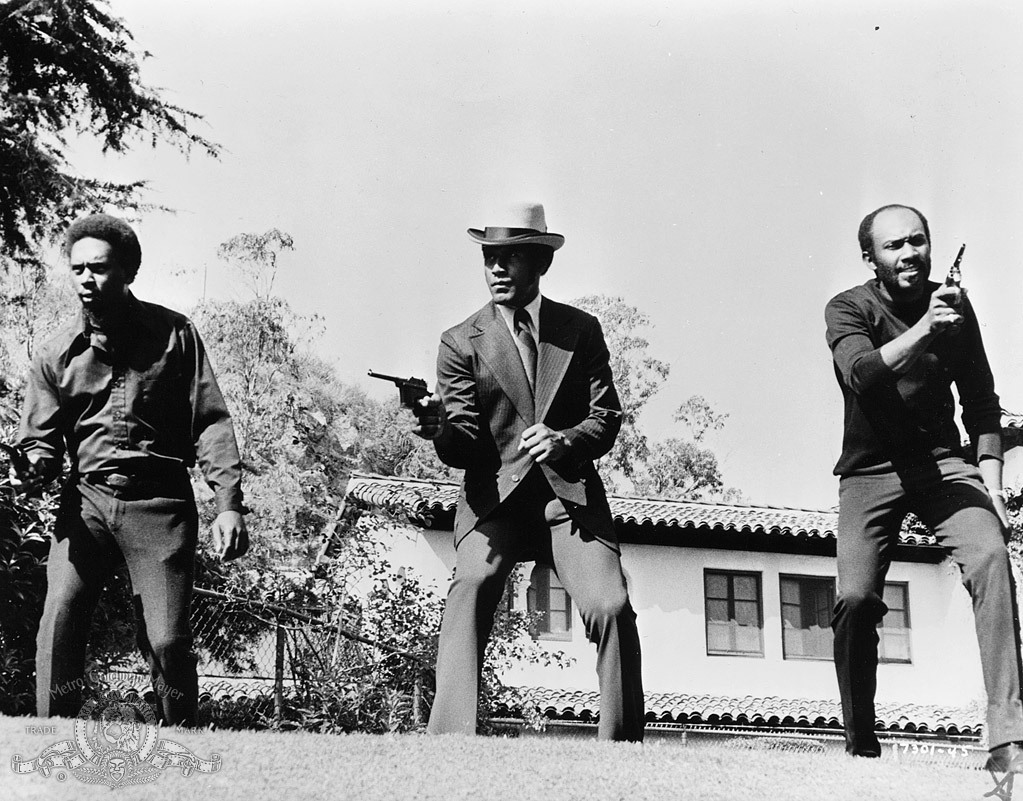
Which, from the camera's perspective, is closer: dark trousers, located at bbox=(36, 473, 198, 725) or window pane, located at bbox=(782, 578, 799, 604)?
dark trousers, located at bbox=(36, 473, 198, 725)

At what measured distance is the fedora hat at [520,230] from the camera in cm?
611

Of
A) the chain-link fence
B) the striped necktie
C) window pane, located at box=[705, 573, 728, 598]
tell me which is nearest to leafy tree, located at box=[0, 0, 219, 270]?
the chain-link fence

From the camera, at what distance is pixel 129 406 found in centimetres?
566

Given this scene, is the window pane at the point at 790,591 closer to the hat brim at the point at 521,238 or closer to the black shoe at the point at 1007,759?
the hat brim at the point at 521,238

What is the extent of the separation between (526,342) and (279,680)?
20.5 ft

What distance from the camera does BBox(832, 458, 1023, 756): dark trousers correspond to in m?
5.65

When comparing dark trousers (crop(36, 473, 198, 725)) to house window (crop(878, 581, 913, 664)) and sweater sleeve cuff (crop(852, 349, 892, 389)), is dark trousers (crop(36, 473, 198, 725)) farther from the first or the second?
house window (crop(878, 581, 913, 664))

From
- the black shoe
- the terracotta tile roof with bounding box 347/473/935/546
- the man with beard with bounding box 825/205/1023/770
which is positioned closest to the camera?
the black shoe

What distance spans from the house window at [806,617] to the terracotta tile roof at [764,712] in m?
1.12

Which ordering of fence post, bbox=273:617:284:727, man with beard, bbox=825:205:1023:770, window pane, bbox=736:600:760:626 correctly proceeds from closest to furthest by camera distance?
man with beard, bbox=825:205:1023:770
fence post, bbox=273:617:284:727
window pane, bbox=736:600:760:626

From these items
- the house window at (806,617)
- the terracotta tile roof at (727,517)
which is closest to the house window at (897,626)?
the terracotta tile roof at (727,517)

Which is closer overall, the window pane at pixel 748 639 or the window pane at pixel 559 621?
the window pane at pixel 559 621

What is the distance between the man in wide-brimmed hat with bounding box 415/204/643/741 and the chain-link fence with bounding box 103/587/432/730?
5.81 metres

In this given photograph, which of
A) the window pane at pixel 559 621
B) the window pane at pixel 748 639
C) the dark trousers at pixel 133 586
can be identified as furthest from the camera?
the window pane at pixel 748 639
